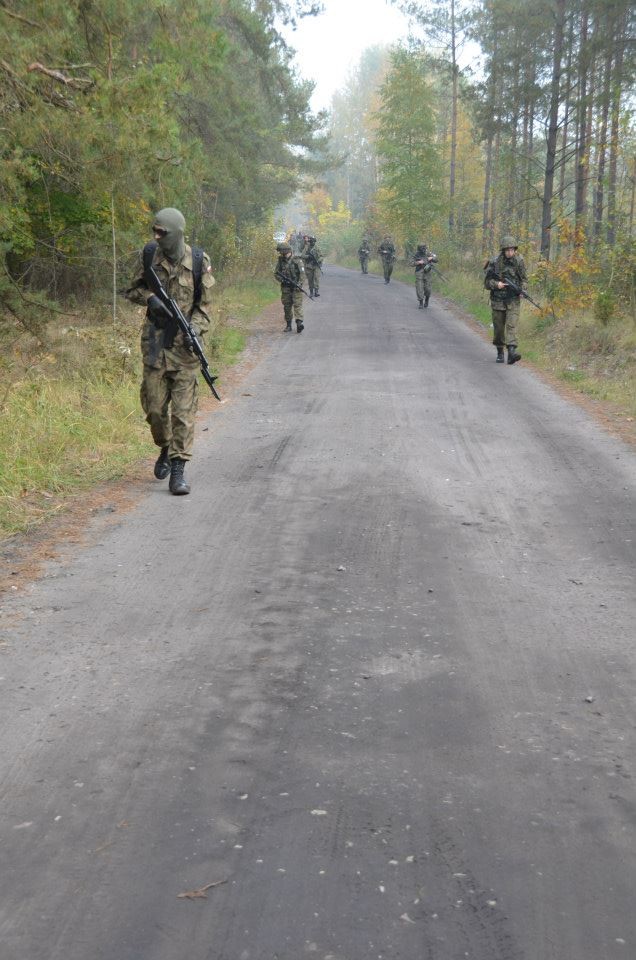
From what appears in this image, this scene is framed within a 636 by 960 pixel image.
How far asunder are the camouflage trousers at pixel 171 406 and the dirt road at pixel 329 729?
43 centimetres

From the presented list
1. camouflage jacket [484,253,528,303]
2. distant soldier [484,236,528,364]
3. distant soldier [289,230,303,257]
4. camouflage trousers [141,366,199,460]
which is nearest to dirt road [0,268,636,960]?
camouflage trousers [141,366,199,460]

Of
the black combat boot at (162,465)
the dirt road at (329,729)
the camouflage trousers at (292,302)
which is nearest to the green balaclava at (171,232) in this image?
the black combat boot at (162,465)

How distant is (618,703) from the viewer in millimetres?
3703

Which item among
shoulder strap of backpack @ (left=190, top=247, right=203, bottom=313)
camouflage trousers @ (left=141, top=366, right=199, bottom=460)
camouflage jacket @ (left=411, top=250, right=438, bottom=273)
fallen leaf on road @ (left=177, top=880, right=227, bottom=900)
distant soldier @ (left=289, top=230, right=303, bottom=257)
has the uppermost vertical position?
distant soldier @ (left=289, top=230, right=303, bottom=257)

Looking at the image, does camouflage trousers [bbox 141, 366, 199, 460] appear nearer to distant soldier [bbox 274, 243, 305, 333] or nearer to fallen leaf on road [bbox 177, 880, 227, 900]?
fallen leaf on road [bbox 177, 880, 227, 900]

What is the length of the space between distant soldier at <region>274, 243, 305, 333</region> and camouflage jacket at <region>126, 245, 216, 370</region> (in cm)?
1029

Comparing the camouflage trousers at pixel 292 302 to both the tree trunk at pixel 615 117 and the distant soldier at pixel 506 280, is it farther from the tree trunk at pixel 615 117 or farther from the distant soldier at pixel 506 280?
the tree trunk at pixel 615 117

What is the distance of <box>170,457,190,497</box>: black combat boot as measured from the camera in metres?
7.07

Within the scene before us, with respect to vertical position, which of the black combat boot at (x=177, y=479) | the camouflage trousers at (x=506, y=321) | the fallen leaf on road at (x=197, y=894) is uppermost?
the camouflage trousers at (x=506, y=321)

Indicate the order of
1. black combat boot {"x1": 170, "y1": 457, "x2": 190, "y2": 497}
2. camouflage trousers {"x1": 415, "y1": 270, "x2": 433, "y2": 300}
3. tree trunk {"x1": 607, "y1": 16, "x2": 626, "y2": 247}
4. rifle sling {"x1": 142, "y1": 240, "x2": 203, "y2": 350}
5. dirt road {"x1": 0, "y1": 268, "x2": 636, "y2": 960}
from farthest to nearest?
camouflage trousers {"x1": 415, "y1": 270, "x2": 433, "y2": 300}
tree trunk {"x1": 607, "y1": 16, "x2": 626, "y2": 247}
black combat boot {"x1": 170, "y1": 457, "x2": 190, "y2": 497}
rifle sling {"x1": 142, "y1": 240, "x2": 203, "y2": 350}
dirt road {"x1": 0, "y1": 268, "x2": 636, "y2": 960}

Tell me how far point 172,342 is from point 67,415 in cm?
245

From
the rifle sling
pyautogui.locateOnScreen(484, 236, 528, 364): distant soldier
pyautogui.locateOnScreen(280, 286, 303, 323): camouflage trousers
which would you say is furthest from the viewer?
pyautogui.locateOnScreen(280, 286, 303, 323): camouflage trousers

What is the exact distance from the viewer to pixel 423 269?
78.3 feet

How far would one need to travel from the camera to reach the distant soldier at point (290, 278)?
17.5 meters
